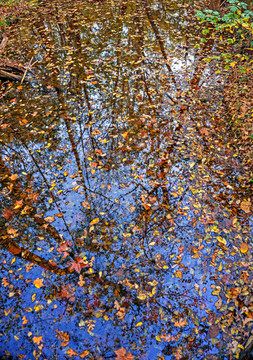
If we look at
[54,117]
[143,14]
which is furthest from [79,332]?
[143,14]

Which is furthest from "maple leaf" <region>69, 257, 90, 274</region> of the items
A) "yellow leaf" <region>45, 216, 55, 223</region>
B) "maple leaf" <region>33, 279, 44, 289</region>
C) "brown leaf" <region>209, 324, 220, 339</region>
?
"brown leaf" <region>209, 324, 220, 339</region>

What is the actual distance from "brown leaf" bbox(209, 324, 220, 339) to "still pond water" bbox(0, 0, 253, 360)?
0.01 meters

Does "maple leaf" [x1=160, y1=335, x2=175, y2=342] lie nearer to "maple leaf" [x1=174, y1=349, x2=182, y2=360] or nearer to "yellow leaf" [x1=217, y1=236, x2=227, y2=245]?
"maple leaf" [x1=174, y1=349, x2=182, y2=360]

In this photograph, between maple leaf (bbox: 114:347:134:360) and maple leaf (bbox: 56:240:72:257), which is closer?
maple leaf (bbox: 114:347:134:360)

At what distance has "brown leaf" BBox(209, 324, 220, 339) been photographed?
2.32 metres

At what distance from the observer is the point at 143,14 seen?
8.62 metres

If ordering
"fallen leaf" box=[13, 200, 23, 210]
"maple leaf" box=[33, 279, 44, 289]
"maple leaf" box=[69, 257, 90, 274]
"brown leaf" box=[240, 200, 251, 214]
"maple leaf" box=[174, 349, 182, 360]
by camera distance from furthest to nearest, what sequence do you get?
"fallen leaf" box=[13, 200, 23, 210], "brown leaf" box=[240, 200, 251, 214], "maple leaf" box=[69, 257, 90, 274], "maple leaf" box=[33, 279, 44, 289], "maple leaf" box=[174, 349, 182, 360]

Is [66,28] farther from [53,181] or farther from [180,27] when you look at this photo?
[53,181]

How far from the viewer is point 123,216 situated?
338cm

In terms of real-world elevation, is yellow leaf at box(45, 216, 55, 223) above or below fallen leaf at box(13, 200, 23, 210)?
below

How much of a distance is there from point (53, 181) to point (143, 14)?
26.2ft

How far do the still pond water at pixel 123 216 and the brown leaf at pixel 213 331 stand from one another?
0.04ft

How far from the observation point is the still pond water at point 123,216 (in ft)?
7.95

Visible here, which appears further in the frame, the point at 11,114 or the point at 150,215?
the point at 11,114
